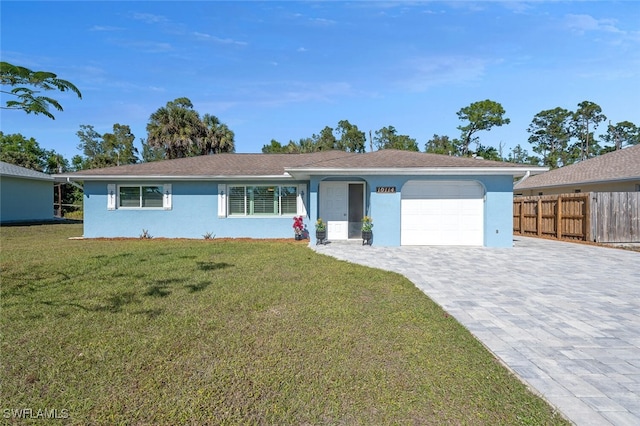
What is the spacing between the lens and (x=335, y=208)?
12258 millimetres

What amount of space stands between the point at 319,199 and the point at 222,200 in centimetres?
403

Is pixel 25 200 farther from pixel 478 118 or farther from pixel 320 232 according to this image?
pixel 478 118

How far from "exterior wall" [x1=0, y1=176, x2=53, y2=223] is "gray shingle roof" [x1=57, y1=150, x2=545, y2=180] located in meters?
12.7

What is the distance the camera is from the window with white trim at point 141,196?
43.4ft

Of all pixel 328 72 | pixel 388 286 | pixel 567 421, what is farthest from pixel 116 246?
pixel 567 421

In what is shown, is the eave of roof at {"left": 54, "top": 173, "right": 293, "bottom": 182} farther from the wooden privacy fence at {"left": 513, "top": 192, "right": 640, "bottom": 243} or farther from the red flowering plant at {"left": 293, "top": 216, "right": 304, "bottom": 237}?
the wooden privacy fence at {"left": 513, "top": 192, "right": 640, "bottom": 243}

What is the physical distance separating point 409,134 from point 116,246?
1566 inches

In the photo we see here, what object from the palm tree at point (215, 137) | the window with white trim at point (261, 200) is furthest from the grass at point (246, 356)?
the palm tree at point (215, 137)

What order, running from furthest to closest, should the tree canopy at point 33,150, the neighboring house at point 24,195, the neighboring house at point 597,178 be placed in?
the tree canopy at point 33,150
the neighboring house at point 24,195
the neighboring house at point 597,178

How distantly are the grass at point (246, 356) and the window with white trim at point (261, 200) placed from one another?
7193mm

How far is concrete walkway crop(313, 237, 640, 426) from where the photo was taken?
2617mm

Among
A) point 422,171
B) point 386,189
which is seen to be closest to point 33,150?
point 386,189

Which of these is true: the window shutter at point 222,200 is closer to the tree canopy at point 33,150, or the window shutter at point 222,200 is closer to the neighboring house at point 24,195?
the neighboring house at point 24,195

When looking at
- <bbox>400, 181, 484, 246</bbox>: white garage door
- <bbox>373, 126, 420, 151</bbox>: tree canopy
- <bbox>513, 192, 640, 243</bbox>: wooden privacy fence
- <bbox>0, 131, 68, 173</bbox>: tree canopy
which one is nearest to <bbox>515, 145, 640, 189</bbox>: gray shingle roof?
<bbox>513, 192, 640, 243</bbox>: wooden privacy fence
